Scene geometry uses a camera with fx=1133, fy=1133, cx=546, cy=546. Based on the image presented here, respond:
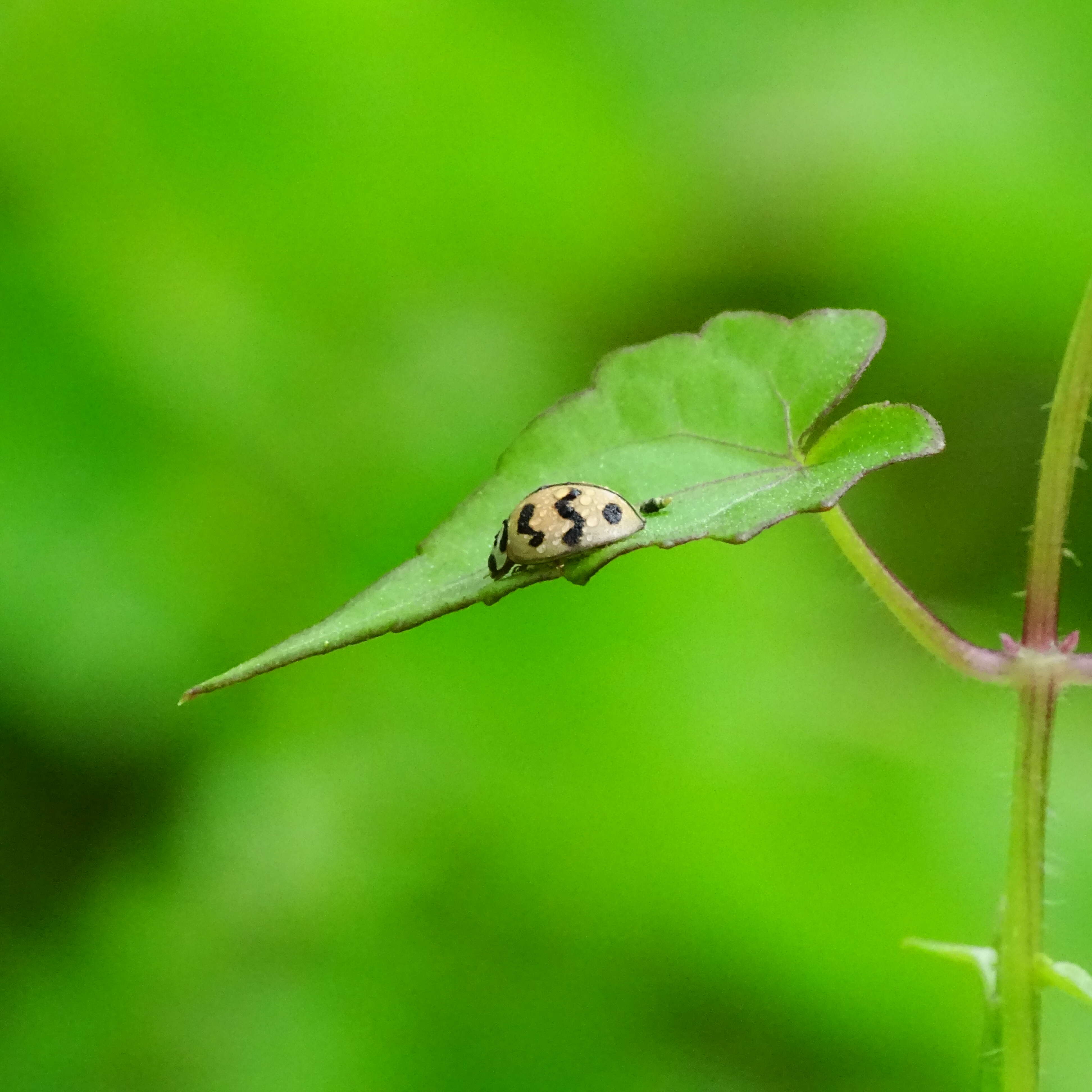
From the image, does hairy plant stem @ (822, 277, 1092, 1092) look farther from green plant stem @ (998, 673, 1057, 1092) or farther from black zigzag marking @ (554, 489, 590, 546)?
black zigzag marking @ (554, 489, 590, 546)

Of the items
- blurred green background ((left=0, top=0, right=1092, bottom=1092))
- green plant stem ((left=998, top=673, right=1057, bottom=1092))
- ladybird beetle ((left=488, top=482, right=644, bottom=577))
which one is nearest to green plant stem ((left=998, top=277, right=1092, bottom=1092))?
green plant stem ((left=998, top=673, right=1057, bottom=1092))

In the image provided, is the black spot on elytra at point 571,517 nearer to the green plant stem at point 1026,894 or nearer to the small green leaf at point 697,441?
the small green leaf at point 697,441

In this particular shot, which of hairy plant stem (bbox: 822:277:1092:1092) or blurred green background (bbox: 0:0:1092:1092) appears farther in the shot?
blurred green background (bbox: 0:0:1092:1092)

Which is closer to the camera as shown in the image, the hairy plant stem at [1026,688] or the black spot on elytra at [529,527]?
the hairy plant stem at [1026,688]

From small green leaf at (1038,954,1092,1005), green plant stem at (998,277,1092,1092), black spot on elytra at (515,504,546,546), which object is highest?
black spot on elytra at (515,504,546,546)

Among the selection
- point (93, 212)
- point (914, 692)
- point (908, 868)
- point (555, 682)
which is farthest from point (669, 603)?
point (93, 212)

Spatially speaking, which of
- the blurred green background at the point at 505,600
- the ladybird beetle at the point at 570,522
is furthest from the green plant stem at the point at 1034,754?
the blurred green background at the point at 505,600

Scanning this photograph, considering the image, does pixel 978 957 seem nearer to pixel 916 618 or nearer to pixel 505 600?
pixel 916 618
